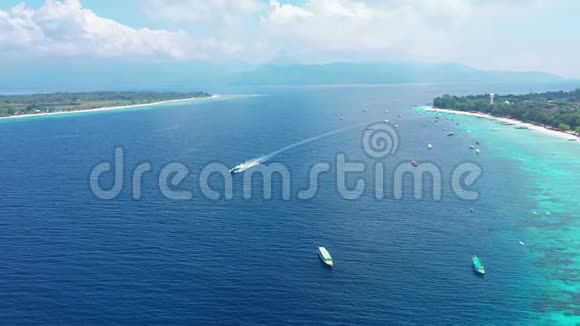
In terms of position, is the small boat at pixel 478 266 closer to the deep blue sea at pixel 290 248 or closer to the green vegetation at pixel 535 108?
the deep blue sea at pixel 290 248

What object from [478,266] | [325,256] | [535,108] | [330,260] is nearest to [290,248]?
[325,256]

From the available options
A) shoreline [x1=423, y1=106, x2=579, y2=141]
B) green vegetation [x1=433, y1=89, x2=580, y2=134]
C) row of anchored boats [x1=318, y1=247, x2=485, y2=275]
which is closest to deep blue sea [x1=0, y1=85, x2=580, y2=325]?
row of anchored boats [x1=318, y1=247, x2=485, y2=275]

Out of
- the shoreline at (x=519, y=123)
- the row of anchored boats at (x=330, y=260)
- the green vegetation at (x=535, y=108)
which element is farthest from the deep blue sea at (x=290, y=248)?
the green vegetation at (x=535, y=108)

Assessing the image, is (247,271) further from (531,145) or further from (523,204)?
(531,145)

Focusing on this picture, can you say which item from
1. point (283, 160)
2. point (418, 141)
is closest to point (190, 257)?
point (283, 160)

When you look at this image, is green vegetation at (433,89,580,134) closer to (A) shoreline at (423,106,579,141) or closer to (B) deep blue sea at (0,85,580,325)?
(A) shoreline at (423,106,579,141)

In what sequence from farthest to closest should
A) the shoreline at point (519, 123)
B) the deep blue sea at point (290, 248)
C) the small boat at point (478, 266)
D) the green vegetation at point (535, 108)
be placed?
1. the green vegetation at point (535, 108)
2. the shoreline at point (519, 123)
3. the small boat at point (478, 266)
4. the deep blue sea at point (290, 248)

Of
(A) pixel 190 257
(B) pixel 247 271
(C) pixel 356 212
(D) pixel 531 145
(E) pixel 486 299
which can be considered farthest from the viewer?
(D) pixel 531 145
